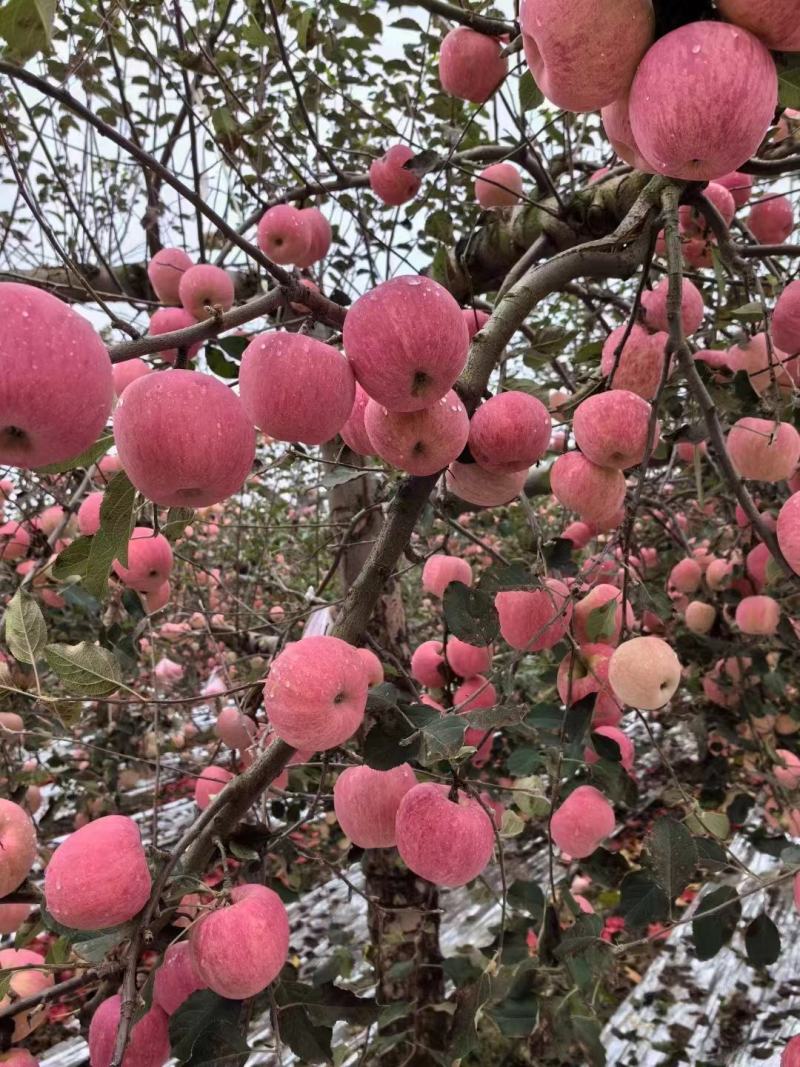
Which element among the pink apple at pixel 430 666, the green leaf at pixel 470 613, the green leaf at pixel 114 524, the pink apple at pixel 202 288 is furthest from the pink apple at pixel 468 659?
the pink apple at pixel 202 288

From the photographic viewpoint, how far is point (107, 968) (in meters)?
0.81

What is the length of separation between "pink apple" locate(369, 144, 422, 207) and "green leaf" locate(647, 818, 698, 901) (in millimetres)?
1452

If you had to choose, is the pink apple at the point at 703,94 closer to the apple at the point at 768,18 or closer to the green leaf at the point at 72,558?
the apple at the point at 768,18

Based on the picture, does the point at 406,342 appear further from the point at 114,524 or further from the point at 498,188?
the point at 498,188

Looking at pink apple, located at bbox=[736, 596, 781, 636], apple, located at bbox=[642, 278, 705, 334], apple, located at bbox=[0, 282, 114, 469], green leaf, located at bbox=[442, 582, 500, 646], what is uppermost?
apple, located at bbox=[642, 278, 705, 334]

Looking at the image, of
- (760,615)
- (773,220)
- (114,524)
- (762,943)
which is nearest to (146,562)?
(114,524)

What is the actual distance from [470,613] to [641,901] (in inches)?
21.7

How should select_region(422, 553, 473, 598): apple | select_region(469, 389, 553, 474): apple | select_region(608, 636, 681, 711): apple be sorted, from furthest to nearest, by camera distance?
1. select_region(422, 553, 473, 598): apple
2. select_region(608, 636, 681, 711): apple
3. select_region(469, 389, 553, 474): apple

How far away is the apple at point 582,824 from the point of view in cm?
124

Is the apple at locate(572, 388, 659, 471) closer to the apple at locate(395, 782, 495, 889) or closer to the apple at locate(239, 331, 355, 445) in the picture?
the apple at locate(239, 331, 355, 445)

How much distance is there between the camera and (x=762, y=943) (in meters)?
1.22

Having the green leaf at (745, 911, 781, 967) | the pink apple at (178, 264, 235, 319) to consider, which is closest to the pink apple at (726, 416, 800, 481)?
the green leaf at (745, 911, 781, 967)

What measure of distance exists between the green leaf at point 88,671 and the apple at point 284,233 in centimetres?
121

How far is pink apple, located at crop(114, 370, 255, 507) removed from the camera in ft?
2.10
